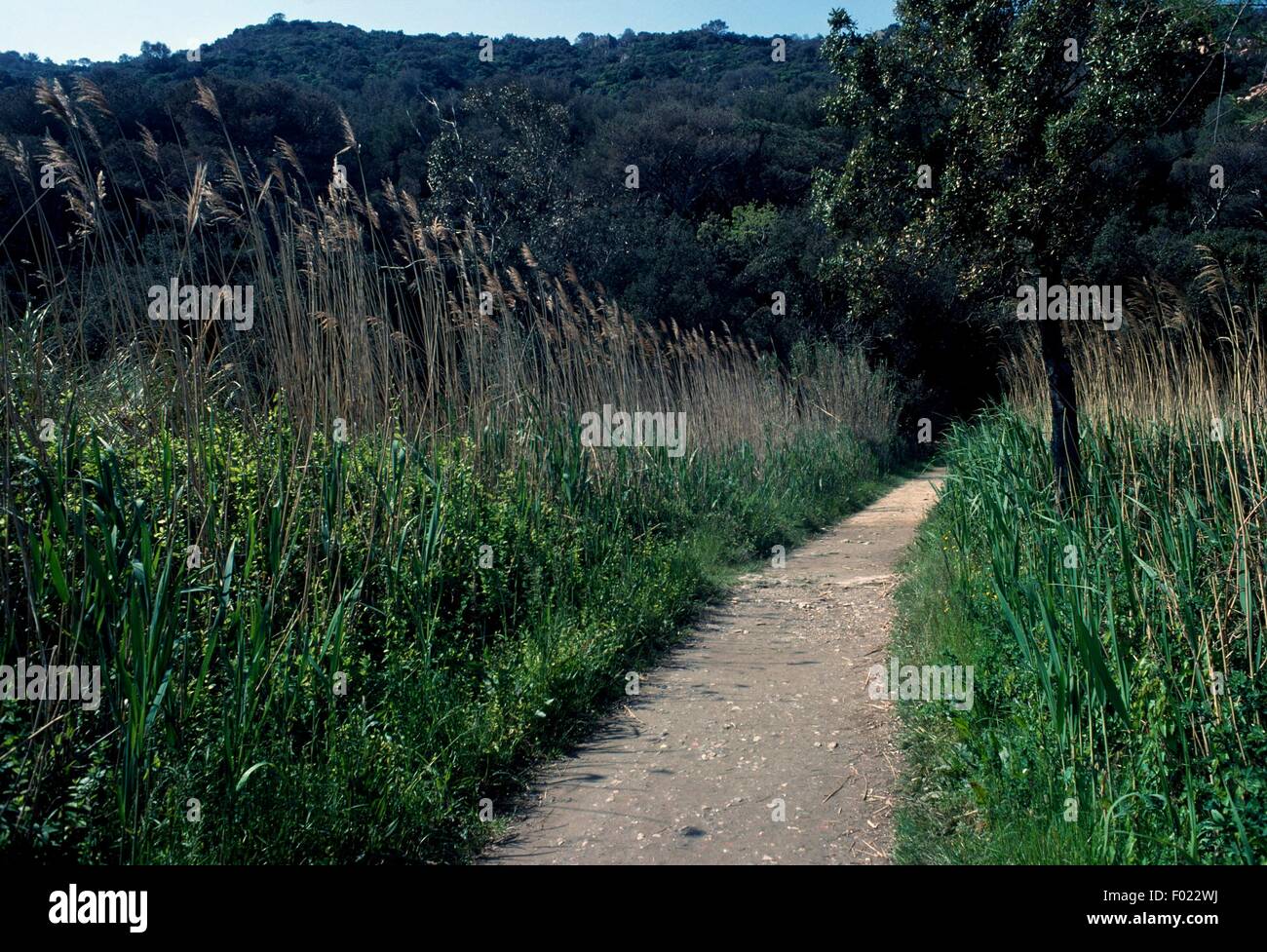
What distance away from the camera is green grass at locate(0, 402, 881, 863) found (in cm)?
281

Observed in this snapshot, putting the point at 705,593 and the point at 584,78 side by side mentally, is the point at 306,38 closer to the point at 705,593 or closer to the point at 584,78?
the point at 584,78

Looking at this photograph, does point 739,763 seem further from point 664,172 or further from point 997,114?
point 664,172

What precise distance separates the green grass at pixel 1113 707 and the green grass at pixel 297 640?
1724mm

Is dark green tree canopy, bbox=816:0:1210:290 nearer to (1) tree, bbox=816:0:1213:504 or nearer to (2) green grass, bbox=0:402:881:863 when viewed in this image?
(1) tree, bbox=816:0:1213:504

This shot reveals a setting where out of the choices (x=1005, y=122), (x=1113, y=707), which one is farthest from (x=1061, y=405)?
(x=1113, y=707)

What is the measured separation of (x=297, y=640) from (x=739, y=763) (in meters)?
1.93

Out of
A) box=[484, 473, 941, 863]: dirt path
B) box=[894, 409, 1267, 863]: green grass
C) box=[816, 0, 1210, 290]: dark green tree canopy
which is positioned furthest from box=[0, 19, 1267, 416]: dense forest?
box=[484, 473, 941, 863]: dirt path

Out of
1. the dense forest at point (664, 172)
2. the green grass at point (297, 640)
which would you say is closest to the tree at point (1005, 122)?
the dense forest at point (664, 172)

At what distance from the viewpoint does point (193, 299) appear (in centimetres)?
362

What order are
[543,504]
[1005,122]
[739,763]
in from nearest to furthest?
[739,763] → [543,504] → [1005,122]

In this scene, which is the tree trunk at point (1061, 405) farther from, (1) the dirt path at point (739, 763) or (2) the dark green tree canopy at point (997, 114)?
(1) the dirt path at point (739, 763)

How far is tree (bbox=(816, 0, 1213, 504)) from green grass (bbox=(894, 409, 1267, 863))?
2296 millimetres

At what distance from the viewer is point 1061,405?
282 inches
